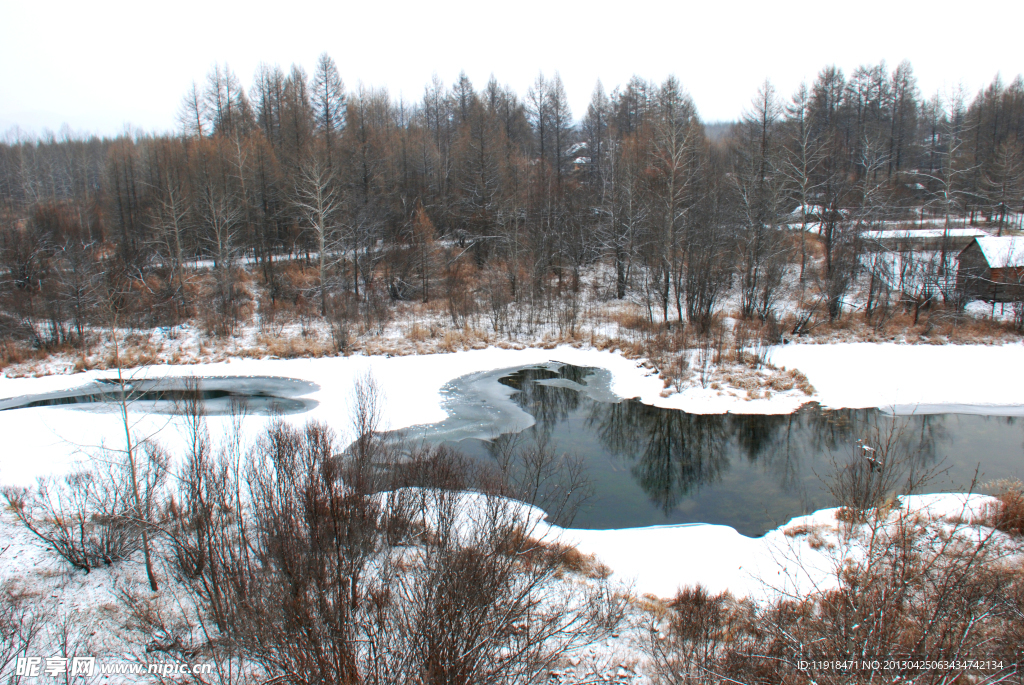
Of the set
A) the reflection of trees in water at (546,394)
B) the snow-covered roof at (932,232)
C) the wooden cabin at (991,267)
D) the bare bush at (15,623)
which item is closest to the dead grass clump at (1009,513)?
the reflection of trees in water at (546,394)

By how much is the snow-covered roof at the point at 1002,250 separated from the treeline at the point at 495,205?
17.8 ft

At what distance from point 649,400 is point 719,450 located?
4.63 m

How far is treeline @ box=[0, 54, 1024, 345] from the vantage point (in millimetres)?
32031

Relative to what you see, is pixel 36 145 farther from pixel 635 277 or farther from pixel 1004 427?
pixel 1004 427

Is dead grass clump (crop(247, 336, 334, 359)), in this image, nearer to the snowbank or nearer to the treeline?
the snowbank

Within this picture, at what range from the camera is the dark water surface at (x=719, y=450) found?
42.7 feet

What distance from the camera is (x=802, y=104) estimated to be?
120 feet

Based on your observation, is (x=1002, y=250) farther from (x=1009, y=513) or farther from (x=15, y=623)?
(x=15, y=623)

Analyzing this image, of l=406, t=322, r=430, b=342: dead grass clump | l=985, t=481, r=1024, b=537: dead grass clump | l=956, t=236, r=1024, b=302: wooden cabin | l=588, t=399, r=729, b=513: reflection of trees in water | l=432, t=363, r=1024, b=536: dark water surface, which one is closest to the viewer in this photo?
l=985, t=481, r=1024, b=537: dead grass clump

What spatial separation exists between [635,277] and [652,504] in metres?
25.3

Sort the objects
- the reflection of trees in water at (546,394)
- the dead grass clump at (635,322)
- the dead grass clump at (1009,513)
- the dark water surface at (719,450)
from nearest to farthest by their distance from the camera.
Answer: the dead grass clump at (1009,513), the dark water surface at (719,450), the reflection of trees in water at (546,394), the dead grass clump at (635,322)

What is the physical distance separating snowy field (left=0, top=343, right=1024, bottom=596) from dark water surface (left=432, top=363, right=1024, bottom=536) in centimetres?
78

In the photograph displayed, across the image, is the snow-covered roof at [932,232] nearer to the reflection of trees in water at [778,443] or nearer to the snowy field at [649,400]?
the snowy field at [649,400]

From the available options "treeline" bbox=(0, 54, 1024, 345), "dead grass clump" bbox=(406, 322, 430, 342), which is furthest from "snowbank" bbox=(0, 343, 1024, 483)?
"treeline" bbox=(0, 54, 1024, 345)
